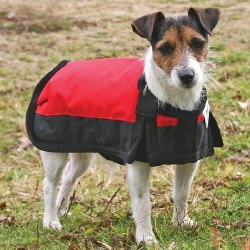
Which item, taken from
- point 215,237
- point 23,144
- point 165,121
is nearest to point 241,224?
point 215,237

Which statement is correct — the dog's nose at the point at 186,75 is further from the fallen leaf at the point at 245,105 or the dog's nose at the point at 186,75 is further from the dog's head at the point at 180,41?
the fallen leaf at the point at 245,105

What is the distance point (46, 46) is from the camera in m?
12.7

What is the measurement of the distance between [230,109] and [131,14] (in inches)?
283

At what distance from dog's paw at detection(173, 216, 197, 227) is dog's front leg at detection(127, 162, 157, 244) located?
10.7 inches

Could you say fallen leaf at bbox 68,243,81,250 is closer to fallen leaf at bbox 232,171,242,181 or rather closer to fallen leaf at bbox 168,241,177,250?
fallen leaf at bbox 168,241,177,250

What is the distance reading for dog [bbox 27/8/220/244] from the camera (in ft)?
14.6

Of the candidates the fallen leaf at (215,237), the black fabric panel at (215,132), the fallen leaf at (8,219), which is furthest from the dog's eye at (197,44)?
the fallen leaf at (8,219)

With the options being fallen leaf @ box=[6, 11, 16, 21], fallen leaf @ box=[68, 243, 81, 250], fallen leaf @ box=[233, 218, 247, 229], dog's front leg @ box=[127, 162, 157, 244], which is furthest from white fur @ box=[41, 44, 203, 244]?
fallen leaf @ box=[6, 11, 16, 21]

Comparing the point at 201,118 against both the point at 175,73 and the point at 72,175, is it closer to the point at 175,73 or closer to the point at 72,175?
the point at 175,73

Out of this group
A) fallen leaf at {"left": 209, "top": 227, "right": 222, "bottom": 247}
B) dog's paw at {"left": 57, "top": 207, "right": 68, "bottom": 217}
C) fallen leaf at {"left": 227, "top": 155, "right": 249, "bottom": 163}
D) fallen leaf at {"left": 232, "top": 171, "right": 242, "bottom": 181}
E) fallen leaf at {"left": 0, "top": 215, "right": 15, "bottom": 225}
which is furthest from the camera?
fallen leaf at {"left": 227, "top": 155, "right": 249, "bottom": 163}

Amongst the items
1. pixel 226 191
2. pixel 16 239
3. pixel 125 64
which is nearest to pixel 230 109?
pixel 226 191

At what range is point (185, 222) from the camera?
5.12 m

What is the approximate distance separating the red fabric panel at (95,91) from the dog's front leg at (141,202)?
0.44 m

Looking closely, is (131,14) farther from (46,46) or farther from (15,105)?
(15,105)
